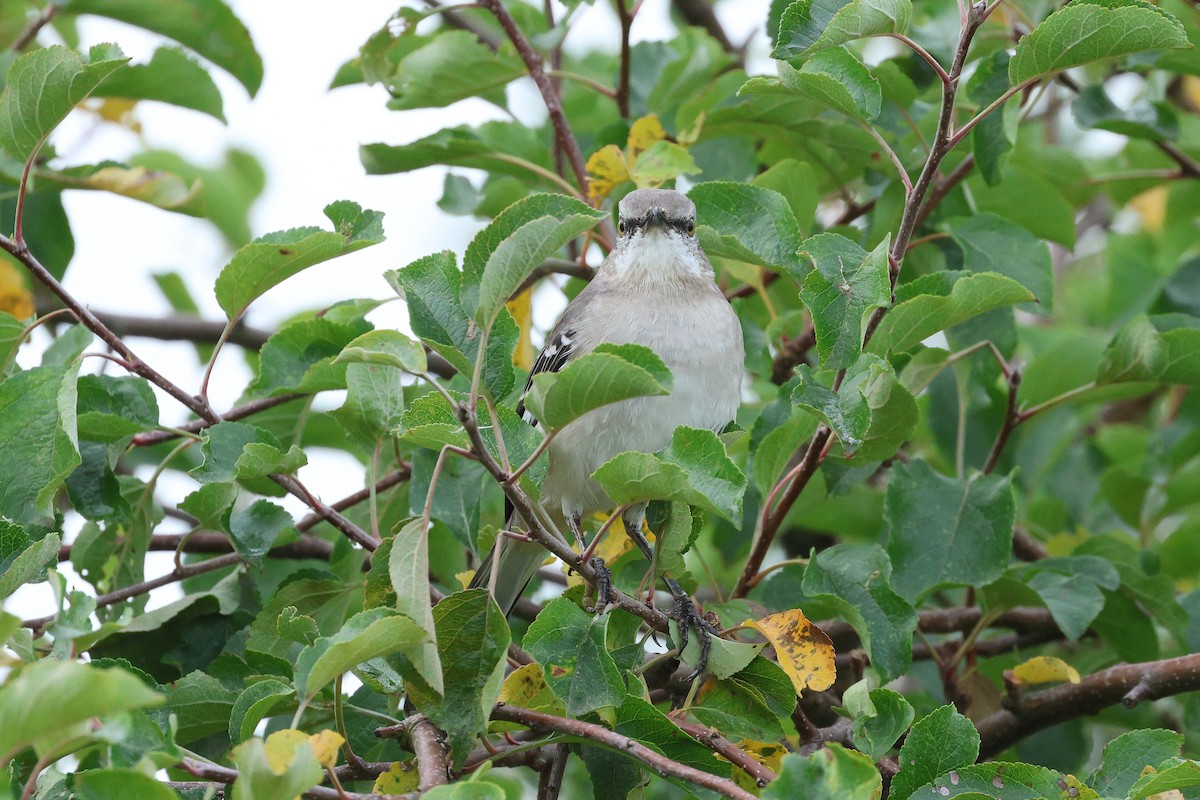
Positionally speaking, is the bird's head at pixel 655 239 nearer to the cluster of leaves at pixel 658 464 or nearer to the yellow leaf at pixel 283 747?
the cluster of leaves at pixel 658 464

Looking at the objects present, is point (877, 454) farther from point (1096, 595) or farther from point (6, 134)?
point (6, 134)

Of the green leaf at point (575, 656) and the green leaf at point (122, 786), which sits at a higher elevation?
the green leaf at point (122, 786)

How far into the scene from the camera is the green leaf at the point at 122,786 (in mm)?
1979

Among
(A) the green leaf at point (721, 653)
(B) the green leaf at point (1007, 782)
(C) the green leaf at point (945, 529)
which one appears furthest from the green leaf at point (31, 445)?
(C) the green leaf at point (945, 529)

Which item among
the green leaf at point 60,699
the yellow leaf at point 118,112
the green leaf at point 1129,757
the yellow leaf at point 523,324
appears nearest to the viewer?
the green leaf at point 60,699

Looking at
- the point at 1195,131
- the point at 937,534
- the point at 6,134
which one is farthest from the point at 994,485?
the point at 6,134

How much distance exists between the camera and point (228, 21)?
4.58 m

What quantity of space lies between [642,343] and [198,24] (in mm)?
2147

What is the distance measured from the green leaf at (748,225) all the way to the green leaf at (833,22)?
60 centimetres

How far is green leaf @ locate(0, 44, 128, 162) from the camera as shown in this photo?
288cm

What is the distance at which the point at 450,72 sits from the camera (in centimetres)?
439

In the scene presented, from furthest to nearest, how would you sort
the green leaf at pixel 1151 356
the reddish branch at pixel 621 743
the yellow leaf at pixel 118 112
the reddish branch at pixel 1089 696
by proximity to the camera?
1. the yellow leaf at pixel 118 112
2. the green leaf at pixel 1151 356
3. the reddish branch at pixel 1089 696
4. the reddish branch at pixel 621 743

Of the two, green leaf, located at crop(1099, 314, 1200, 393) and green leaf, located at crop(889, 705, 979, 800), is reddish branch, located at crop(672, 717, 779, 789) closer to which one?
green leaf, located at crop(889, 705, 979, 800)

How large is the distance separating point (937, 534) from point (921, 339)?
74 cm
